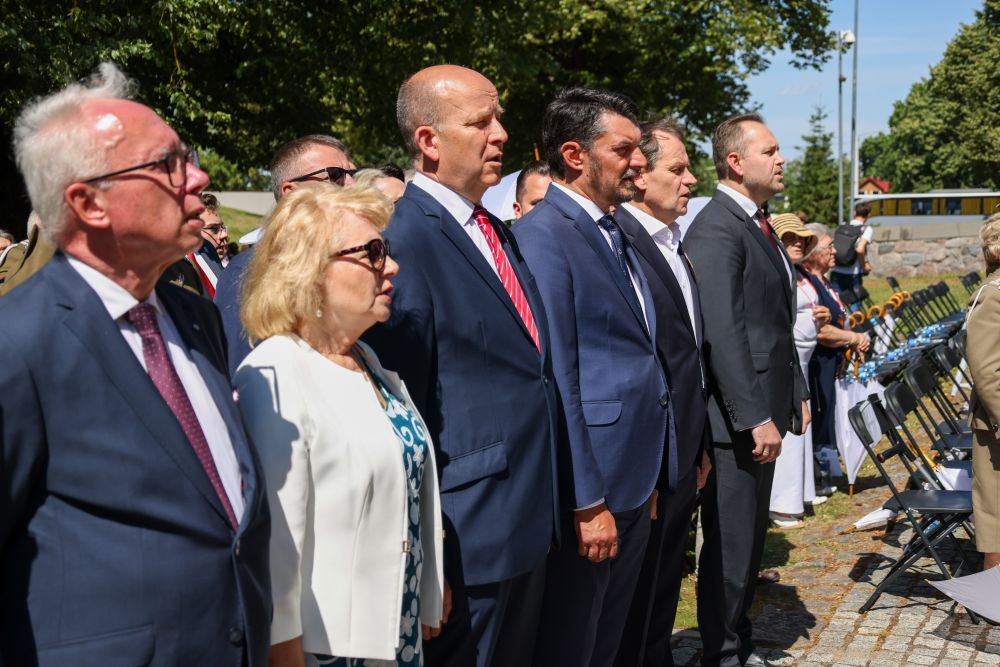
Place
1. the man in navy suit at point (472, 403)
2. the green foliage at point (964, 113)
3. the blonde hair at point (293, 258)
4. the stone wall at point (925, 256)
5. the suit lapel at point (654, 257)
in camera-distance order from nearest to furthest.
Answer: the blonde hair at point (293, 258)
the man in navy suit at point (472, 403)
the suit lapel at point (654, 257)
the stone wall at point (925, 256)
the green foliage at point (964, 113)

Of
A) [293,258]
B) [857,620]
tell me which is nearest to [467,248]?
[293,258]

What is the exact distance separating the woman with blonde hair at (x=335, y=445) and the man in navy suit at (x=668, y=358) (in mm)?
1643

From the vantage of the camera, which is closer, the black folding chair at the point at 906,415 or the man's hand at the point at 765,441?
the man's hand at the point at 765,441

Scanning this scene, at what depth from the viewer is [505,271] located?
134 inches

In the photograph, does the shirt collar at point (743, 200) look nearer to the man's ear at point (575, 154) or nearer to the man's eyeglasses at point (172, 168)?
the man's ear at point (575, 154)

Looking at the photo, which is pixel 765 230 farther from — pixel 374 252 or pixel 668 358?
pixel 374 252

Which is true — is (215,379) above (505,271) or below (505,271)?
below

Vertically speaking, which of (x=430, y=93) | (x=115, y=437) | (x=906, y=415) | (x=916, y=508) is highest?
(x=430, y=93)

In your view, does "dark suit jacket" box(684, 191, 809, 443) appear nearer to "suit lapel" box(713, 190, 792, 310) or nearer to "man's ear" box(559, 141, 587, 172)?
"suit lapel" box(713, 190, 792, 310)

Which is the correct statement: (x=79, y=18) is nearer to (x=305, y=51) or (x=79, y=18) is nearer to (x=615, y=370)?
(x=305, y=51)

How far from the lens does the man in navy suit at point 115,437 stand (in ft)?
6.24

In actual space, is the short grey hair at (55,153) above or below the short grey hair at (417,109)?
below

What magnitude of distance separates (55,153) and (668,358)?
8.70ft

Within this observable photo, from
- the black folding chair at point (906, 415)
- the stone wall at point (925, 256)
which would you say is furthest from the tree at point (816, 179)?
the black folding chair at point (906, 415)
